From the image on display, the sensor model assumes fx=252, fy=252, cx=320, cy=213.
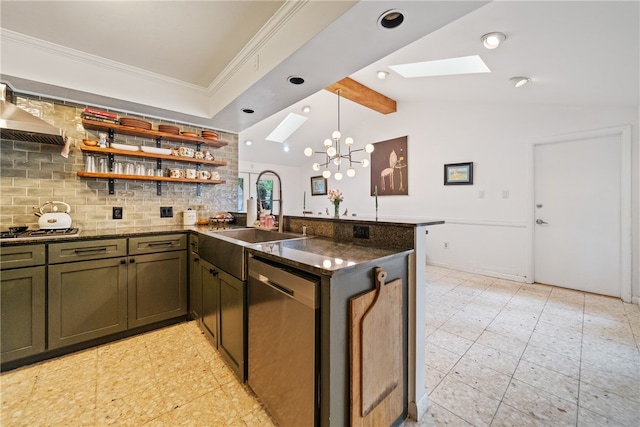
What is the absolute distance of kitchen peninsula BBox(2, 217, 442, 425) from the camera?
3.39ft

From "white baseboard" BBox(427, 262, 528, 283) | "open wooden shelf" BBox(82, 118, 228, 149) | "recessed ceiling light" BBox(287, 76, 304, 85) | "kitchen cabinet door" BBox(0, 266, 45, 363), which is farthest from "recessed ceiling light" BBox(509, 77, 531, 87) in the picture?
"kitchen cabinet door" BBox(0, 266, 45, 363)

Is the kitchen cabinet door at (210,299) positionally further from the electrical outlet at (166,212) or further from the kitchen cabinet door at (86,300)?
the electrical outlet at (166,212)

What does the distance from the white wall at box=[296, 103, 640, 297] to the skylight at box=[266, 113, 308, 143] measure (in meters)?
2.04

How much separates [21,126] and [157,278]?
1518 mm

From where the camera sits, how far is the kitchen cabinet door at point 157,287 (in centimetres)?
226

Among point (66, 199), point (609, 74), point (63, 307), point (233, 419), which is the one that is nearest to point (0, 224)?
point (66, 199)

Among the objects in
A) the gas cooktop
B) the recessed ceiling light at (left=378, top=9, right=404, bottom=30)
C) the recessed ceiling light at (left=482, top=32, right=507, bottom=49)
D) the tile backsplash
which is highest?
the recessed ceiling light at (left=482, top=32, right=507, bottom=49)

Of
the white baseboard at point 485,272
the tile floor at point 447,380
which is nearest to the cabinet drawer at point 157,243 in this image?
the tile floor at point 447,380

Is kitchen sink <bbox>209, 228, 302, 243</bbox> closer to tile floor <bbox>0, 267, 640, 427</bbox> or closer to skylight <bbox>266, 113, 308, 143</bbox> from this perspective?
tile floor <bbox>0, 267, 640, 427</bbox>

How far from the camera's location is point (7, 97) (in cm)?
213

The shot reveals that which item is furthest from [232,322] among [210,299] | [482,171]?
[482,171]

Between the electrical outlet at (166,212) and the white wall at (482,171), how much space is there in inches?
165

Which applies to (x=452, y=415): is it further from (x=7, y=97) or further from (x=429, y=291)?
(x=7, y=97)

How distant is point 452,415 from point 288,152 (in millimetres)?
6630
